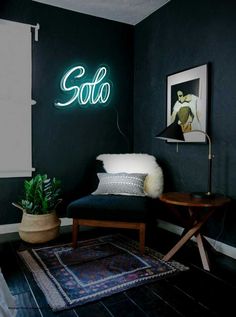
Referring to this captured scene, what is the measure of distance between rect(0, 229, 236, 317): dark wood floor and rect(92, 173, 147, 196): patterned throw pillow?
79 cm

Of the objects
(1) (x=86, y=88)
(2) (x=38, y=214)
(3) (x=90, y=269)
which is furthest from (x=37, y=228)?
(1) (x=86, y=88)

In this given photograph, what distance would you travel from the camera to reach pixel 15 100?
9.84 ft

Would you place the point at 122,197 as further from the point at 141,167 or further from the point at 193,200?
the point at 193,200

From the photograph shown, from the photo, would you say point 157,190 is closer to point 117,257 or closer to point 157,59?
point 117,257

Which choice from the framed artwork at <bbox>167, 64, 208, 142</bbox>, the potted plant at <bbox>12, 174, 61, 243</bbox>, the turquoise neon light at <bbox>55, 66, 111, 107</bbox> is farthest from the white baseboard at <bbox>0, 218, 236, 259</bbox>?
the turquoise neon light at <bbox>55, 66, 111, 107</bbox>

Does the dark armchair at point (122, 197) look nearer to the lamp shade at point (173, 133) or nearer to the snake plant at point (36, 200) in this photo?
the snake plant at point (36, 200)

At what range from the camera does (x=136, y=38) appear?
3623mm

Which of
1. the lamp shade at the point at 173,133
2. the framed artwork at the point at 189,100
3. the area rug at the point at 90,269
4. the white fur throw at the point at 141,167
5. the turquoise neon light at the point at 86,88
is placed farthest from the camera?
the turquoise neon light at the point at 86,88

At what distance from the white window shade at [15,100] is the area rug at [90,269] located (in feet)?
3.36

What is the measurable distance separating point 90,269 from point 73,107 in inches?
75.1

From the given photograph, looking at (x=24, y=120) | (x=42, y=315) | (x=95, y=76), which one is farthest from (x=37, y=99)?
(x=42, y=315)

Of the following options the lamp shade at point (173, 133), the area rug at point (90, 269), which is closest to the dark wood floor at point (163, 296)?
the area rug at point (90, 269)

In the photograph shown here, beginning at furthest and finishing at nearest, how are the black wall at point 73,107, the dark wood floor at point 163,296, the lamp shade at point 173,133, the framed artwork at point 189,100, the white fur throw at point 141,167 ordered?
the black wall at point 73,107 → the white fur throw at point 141,167 → the framed artwork at point 189,100 → the lamp shade at point 173,133 → the dark wood floor at point 163,296

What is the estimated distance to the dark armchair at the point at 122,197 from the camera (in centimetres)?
243
